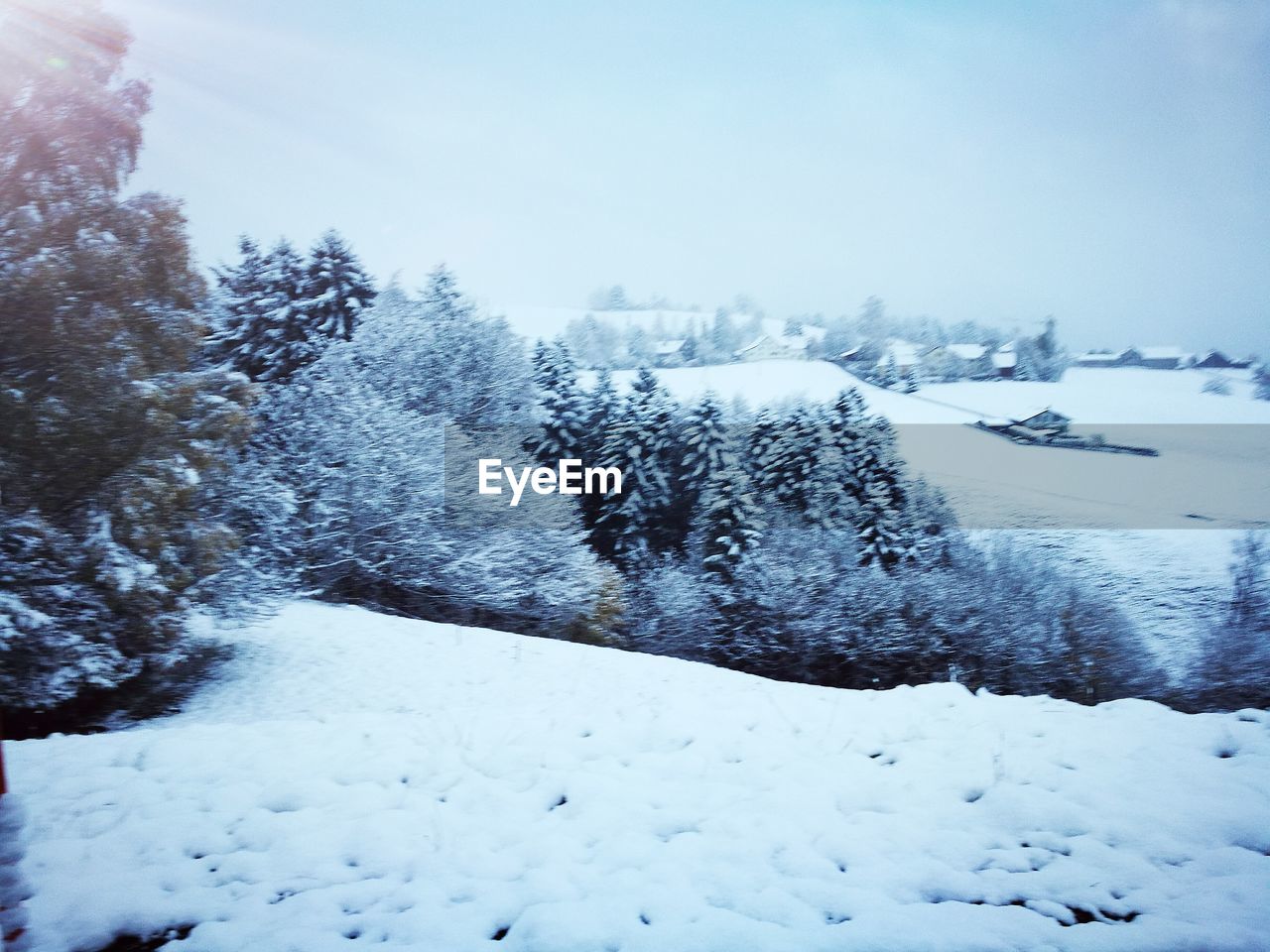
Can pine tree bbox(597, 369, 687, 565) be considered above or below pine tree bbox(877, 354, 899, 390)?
below

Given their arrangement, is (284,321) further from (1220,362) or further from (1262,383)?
(1262,383)

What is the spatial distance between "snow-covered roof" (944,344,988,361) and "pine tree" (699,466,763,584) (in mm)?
4178

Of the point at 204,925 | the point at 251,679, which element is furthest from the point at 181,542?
the point at 204,925

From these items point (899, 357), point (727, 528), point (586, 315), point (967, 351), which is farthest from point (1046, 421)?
point (586, 315)

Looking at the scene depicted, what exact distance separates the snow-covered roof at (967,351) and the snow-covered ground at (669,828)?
25.2 feet

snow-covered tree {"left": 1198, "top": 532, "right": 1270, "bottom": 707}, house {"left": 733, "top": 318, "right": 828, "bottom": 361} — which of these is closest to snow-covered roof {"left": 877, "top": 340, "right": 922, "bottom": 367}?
house {"left": 733, "top": 318, "right": 828, "bottom": 361}

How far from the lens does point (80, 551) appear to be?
16.9 ft

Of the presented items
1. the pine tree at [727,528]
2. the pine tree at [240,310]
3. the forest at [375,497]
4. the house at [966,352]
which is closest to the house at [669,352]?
the forest at [375,497]

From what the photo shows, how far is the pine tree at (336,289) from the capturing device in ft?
32.7

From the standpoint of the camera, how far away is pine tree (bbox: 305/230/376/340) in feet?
32.7

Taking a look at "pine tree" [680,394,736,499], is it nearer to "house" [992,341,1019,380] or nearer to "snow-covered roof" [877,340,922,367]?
"snow-covered roof" [877,340,922,367]

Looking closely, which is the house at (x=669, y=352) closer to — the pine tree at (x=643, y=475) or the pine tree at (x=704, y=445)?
the pine tree at (x=643, y=475)

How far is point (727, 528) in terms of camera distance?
13.2 meters

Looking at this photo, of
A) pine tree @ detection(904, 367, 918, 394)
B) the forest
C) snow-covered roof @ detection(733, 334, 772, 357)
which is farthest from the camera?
snow-covered roof @ detection(733, 334, 772, 357)
